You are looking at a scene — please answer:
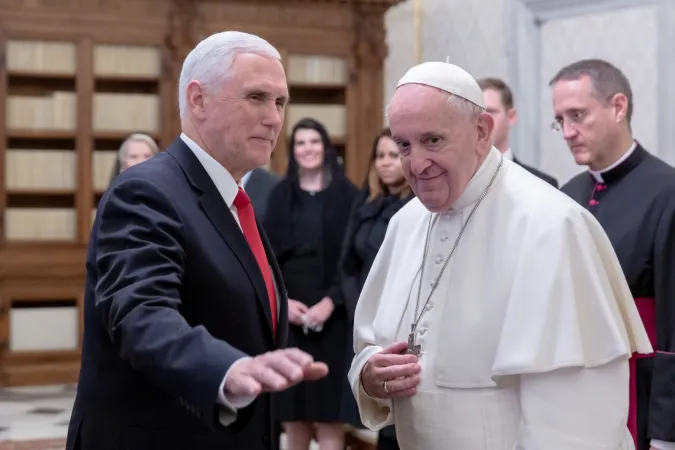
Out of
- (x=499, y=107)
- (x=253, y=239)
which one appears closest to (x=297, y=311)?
(x=499, y=107)

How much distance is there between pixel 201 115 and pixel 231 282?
332 mm

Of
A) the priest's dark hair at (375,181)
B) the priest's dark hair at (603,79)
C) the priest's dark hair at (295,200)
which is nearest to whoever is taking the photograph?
the priest's dark hair at (603,79)

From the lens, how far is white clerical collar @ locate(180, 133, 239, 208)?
1.88 m

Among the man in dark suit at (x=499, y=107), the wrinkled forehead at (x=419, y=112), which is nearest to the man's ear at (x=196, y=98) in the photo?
the wrinkled forehead at (x=419, y=112)

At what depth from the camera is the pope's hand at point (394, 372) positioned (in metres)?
2.02

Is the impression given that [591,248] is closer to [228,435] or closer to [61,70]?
[228,435]

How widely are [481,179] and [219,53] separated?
25.0 inches

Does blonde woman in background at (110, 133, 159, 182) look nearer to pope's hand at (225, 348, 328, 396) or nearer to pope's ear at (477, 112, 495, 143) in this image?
pope's ear at (477, 112, 495, 143)

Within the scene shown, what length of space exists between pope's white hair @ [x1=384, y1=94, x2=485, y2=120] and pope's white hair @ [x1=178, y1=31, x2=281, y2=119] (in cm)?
39

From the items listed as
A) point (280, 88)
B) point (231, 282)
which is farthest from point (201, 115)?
point (231, 282)

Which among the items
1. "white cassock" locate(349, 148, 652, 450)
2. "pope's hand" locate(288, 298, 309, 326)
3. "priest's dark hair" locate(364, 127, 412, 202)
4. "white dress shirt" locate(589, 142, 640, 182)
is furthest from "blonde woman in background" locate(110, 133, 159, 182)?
"white cassock" locate(349, 148, 652, 450)

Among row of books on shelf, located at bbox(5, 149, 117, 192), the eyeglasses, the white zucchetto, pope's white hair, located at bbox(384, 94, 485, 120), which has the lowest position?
pope's white hair, located at bbox(384, 94, 485, 120)

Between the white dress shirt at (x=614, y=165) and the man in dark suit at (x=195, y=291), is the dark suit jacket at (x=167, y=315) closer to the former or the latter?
the man in dark suit at (x=195, y=291)

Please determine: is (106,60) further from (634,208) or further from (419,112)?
(419,112)
